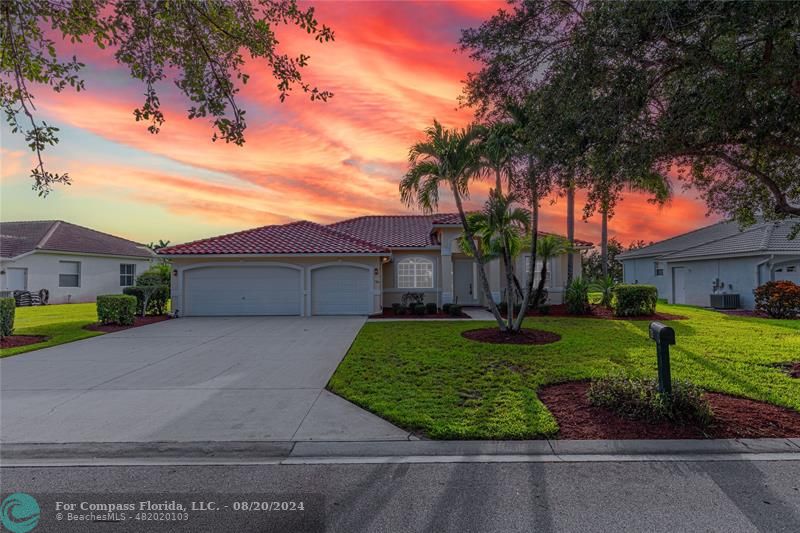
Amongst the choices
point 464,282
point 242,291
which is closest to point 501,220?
point 464,282

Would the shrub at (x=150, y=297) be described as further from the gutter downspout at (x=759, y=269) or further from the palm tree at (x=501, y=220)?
the gutter downspout at (x=759, y=269)

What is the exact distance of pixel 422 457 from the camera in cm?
406

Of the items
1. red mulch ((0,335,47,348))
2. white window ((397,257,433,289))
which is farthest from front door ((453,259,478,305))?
red mulch ((0,335,47,348))

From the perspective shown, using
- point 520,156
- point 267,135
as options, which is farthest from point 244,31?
point 520,156

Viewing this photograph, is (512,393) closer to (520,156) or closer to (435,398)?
(435,398)

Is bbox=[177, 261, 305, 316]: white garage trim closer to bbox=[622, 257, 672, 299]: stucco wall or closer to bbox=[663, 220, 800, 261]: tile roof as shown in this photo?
bbox=[663, 220, 800, 261]: tile roof

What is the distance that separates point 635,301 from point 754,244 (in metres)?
8.18

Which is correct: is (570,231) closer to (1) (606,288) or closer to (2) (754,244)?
(1) (606,288)

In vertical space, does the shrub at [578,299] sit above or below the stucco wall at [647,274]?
below

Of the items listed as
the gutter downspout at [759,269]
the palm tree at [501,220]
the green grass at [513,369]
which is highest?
the palm tree at [501,220]

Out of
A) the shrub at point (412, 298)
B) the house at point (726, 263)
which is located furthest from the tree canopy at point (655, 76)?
the shrub at point (412, 298)

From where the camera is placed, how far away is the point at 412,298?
18.2m

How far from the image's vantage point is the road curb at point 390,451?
4.04 m

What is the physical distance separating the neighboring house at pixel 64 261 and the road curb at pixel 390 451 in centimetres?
2587
